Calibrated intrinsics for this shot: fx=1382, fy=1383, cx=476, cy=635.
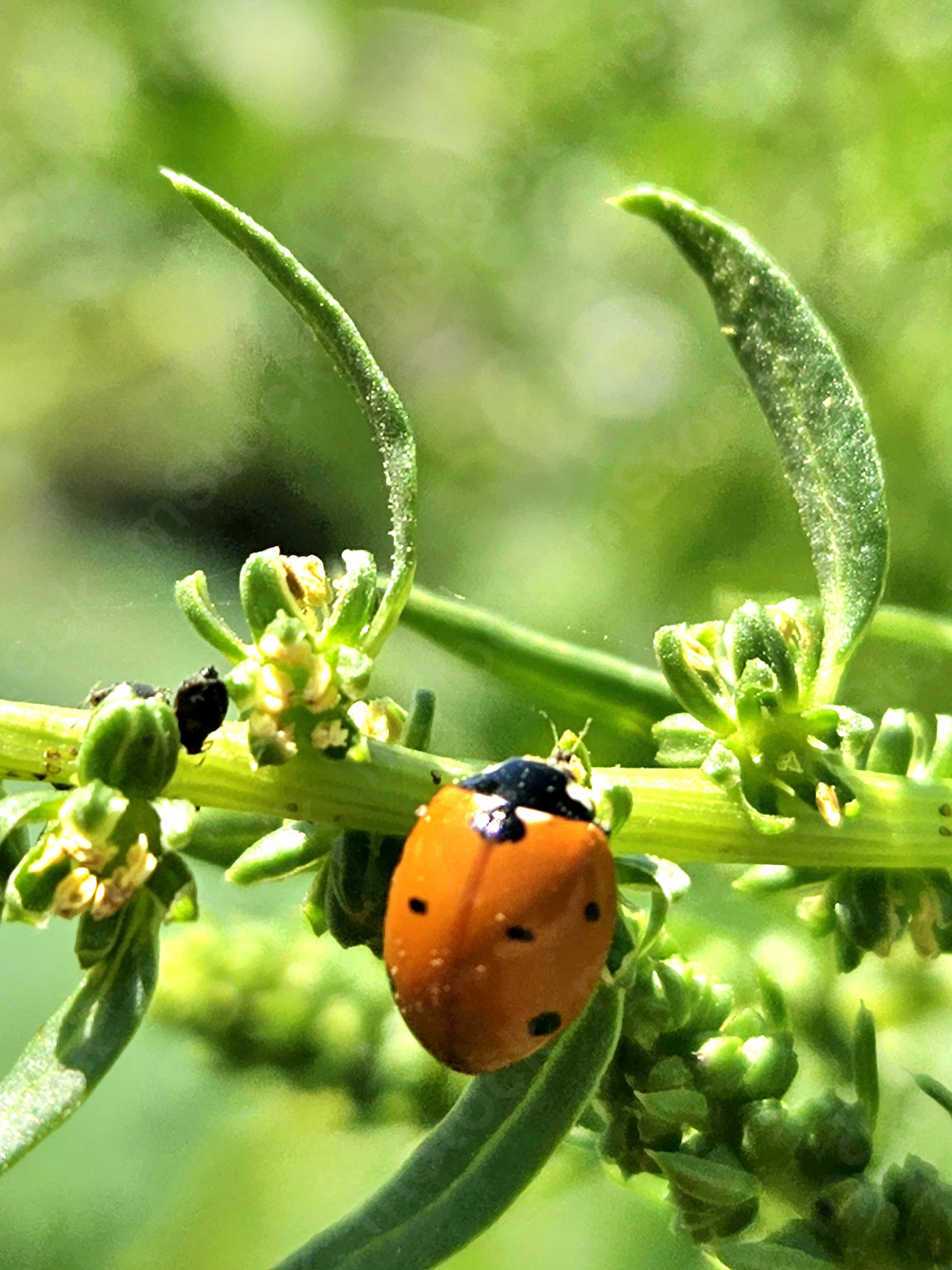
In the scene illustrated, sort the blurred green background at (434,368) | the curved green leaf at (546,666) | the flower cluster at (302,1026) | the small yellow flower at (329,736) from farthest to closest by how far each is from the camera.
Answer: the blurred green background at (434,368) → the flower cluster at (302,1026) → the curved green leaf at (546,666) → the small yellow flower at (329,736)

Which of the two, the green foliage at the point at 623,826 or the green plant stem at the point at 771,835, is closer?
the green foliage at the point at 623,826

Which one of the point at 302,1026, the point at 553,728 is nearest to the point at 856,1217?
the point at 553,728

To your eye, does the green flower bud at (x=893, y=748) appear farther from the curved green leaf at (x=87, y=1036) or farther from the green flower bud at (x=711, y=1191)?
the curved green leaf at (x=87, y=1036)

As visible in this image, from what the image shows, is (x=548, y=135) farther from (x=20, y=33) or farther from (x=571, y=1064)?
(x=571, y=1064)

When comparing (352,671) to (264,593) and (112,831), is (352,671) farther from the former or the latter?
(112,831)

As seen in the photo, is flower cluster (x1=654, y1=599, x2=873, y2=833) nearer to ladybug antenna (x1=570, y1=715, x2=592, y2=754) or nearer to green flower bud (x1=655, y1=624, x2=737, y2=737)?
green flower bud (x1=655, y1=624, x2=737, y2=737)

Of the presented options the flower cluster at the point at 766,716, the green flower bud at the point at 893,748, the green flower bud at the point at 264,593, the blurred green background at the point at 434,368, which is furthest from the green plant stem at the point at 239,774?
the blurred green background at the point at 434,368

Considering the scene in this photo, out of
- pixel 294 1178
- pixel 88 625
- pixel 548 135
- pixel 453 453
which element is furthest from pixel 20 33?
pixel 294 1178
